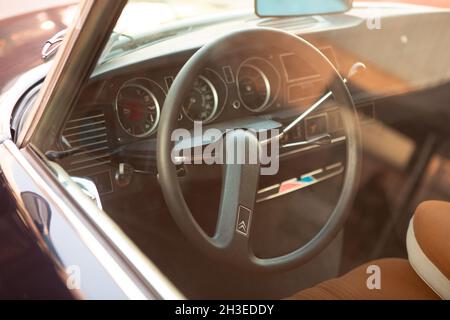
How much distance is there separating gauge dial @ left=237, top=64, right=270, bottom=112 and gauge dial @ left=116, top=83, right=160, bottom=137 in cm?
37

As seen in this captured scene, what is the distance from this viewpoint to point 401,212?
2518 mm

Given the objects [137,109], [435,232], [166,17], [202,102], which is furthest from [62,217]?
[166,17]

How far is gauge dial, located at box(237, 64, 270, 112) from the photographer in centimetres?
206

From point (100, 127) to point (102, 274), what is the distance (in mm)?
838

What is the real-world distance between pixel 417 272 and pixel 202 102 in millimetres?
954

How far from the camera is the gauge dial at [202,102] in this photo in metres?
1.88

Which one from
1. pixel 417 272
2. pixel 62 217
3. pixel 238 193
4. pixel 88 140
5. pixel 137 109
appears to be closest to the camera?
pixel 62 217

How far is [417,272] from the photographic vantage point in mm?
1476

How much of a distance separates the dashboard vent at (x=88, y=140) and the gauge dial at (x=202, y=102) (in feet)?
0.99

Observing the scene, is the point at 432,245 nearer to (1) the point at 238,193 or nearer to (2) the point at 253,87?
(1) the point at 238,193

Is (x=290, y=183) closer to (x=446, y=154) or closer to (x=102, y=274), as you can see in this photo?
(x=446, y=154)

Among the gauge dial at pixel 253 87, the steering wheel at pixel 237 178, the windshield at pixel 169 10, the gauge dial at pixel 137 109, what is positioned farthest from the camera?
the gauge dial at pixel 253 87

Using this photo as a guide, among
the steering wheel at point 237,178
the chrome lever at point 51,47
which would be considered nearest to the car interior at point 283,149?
the steering wheel at point 237,178

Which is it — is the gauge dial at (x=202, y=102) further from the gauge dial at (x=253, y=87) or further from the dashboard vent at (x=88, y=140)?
the dashboard vent at (x=88, y=140)
